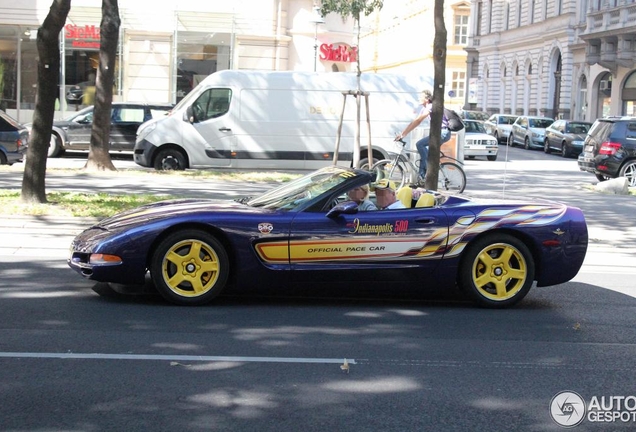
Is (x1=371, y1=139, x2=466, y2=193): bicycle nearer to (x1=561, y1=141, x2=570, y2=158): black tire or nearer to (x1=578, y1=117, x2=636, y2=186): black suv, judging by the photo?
(x1=578, y1=117, x2=636, y2=186): black suv

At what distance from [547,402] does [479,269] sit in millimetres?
2595

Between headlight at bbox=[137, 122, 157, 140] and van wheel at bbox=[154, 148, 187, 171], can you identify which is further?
van wheel at bbox=[154, 148, 187, 171]

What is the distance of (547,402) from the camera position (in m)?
5.60

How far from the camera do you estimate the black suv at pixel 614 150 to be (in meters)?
22.1

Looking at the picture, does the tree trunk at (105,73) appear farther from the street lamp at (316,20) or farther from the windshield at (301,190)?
the street lamp at (316,20)

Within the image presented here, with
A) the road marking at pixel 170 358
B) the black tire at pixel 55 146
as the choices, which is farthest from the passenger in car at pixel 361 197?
the black tire at pixel 55 146

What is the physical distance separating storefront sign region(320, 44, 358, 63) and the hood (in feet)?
96.5

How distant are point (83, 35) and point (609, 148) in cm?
2029

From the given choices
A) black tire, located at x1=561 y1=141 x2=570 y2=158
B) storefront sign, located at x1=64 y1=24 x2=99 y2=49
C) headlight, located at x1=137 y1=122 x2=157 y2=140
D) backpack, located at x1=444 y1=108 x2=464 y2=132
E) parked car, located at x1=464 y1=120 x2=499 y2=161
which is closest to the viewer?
backpack, located at x1=444 y1=108 x2=464 y2=132

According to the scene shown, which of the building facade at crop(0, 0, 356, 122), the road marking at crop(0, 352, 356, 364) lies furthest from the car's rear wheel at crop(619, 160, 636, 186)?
the road marking at crop(0, 352, 356, 364)

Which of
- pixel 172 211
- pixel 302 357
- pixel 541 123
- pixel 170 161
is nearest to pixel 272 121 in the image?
pixel 170 161

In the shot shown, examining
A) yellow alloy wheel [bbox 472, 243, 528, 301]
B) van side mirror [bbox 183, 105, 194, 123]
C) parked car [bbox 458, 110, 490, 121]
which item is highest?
parked car [bbox 458, 110, 490, 121]

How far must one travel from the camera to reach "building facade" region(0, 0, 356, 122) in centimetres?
3388

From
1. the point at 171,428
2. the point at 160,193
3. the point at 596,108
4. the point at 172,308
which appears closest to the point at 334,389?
the point at 171,428
